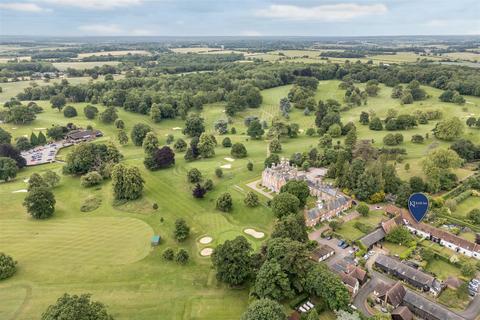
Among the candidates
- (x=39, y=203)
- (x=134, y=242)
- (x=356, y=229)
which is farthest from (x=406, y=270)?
(x=39, y=203)

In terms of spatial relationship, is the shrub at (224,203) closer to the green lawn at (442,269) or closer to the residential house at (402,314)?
the residential house at (402,314)

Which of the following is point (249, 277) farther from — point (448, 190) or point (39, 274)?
point (448, 190)

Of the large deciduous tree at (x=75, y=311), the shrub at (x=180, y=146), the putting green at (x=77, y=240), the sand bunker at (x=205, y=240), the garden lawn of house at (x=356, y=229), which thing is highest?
the large deciduous tree at (x=75, y=311)

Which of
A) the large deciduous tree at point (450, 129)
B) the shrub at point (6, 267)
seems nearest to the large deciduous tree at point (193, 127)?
the shrub at point (6, 267)

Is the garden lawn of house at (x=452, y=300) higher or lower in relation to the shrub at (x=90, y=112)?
lower

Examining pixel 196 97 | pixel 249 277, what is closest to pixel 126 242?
pixel 249 277

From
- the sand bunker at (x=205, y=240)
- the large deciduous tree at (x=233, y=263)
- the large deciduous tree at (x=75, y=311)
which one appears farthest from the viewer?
the sand bunker at (x=205, y=240)
